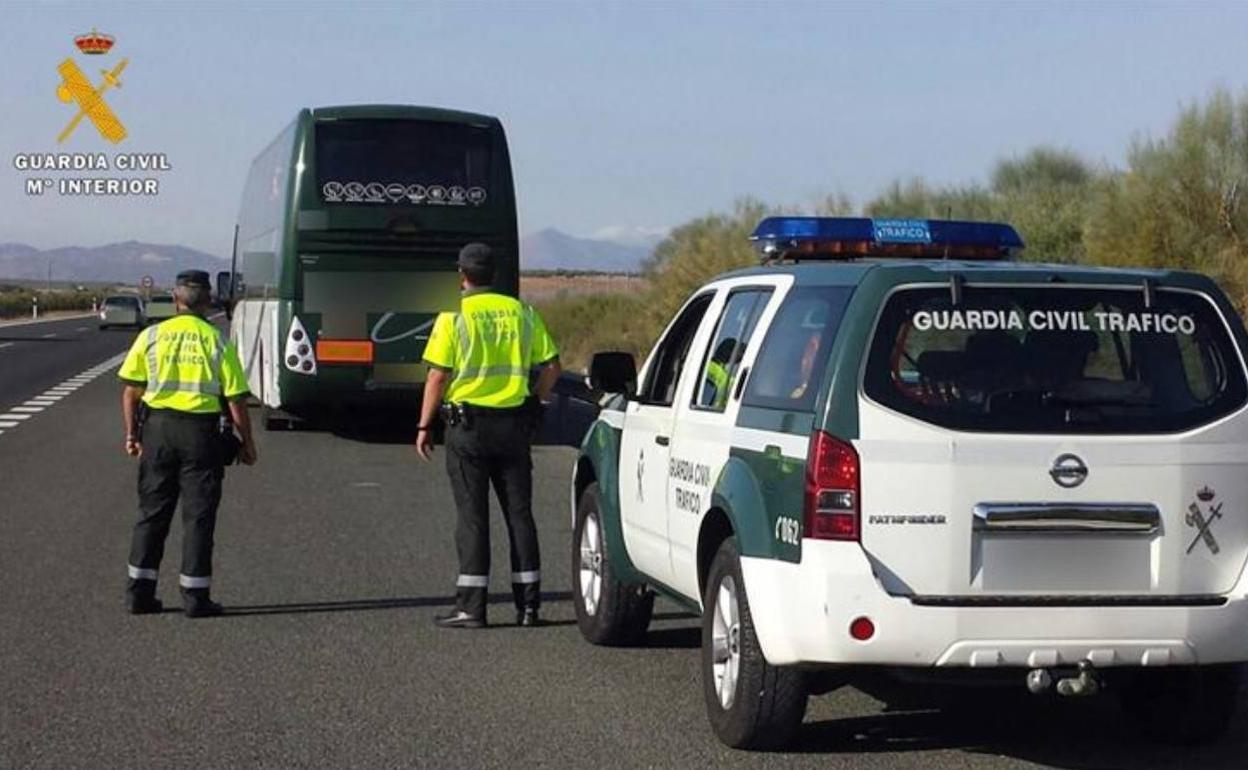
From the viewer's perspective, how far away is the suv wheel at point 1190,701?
289 inches

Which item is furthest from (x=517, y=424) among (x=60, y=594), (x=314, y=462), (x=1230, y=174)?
(x=1230, y=174)

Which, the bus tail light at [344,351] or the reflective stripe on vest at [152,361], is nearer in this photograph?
the reflective stripe on vest at [152,361]

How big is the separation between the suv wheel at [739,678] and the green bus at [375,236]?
14678 millimetres

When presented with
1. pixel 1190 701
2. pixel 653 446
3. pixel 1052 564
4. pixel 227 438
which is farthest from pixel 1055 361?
pixel 227 438

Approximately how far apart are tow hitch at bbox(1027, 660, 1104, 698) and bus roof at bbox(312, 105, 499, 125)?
16.0 metres

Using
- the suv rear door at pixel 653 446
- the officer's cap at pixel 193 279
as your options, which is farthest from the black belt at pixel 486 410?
the officer's cap at pixel 193 279

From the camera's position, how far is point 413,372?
22.2 metres

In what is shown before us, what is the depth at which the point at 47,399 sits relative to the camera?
30.9m

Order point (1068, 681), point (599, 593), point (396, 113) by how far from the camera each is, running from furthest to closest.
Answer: point (396, 113), point (599, 593), point (1068, 681)

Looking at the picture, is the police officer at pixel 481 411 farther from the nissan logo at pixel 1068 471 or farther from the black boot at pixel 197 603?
the nissan logo at pixel 1068 471

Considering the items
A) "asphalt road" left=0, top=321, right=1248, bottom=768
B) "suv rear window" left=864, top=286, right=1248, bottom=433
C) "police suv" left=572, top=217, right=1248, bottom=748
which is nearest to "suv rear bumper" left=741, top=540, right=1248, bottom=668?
"police suv" left=572, top=217, right=1248, bottom=748

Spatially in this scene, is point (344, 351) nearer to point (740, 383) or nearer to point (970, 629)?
point (740, 383)

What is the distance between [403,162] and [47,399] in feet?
37.7

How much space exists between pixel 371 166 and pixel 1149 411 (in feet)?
51.9
